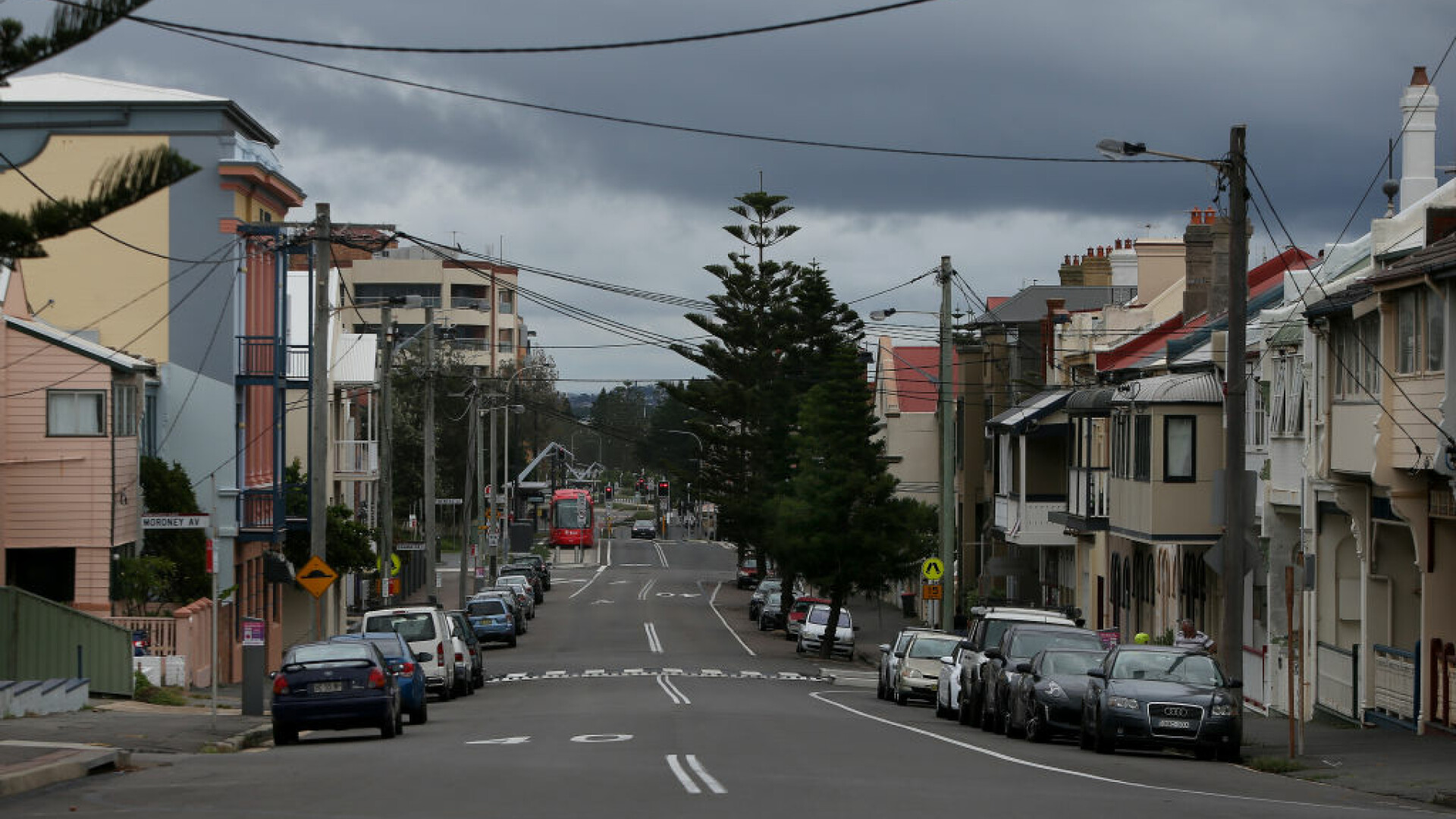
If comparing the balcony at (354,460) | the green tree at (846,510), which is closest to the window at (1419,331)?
the green tree at (846,510)

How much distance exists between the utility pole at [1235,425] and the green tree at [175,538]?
21936 millimetres

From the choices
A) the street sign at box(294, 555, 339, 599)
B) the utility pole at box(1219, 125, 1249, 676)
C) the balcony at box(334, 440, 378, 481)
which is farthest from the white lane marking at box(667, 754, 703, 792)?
the balcony at box(334, 440, 378, 481)

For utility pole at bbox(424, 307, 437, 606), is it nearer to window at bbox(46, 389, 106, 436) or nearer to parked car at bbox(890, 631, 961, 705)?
window at bbox(46, 389, 106, 436)

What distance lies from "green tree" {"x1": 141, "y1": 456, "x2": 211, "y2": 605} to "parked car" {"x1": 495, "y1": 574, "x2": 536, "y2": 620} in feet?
83.2

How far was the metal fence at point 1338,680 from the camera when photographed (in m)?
27.5

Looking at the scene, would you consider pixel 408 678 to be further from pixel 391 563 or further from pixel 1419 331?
pixel 391 563

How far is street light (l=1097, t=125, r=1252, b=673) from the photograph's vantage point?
75.4 feet

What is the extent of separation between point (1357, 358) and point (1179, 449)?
971cm

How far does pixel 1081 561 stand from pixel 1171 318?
7.84m

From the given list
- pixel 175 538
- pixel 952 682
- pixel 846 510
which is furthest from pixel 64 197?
pixel 846 510

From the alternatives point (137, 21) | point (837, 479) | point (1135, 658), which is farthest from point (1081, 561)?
point (137, 21)

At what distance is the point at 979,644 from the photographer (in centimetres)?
2959

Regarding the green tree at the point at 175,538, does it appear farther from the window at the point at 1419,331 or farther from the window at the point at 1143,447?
the window at the point at 1419,331

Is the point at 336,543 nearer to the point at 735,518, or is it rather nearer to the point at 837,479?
the point at 837,479
